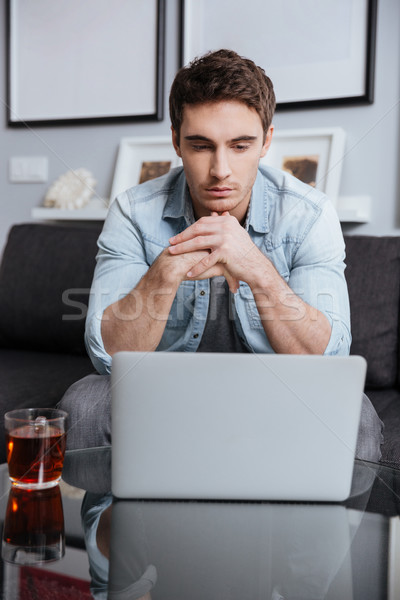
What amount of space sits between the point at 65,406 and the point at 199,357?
0.57 metres

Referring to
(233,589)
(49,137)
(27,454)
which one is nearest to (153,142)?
(49,137)

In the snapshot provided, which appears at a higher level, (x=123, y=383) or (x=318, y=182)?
(x=318, y=182)

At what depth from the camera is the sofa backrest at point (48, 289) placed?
2.03 m

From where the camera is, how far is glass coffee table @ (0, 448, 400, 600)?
0.61m

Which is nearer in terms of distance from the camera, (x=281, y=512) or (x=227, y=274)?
(x=281, y=512)

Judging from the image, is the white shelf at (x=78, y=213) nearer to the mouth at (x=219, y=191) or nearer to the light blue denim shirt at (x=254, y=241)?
the light blue denim shirt at (x=254, y=241)

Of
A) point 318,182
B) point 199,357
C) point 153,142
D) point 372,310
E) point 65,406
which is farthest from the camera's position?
point 153,142

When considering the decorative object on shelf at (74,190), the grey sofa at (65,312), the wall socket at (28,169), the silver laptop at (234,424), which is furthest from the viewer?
the wall socket at (28,169)

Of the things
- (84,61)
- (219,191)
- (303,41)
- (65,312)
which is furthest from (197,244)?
(84,61)

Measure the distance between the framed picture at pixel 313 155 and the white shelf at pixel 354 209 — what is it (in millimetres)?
43

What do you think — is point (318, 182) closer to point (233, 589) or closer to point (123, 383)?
point (123, 383)

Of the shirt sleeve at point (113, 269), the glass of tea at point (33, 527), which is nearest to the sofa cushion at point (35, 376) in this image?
the shirt sleeve at point (113, 269)

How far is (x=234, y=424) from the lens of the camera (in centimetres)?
76

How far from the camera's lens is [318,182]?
203 centimetres
